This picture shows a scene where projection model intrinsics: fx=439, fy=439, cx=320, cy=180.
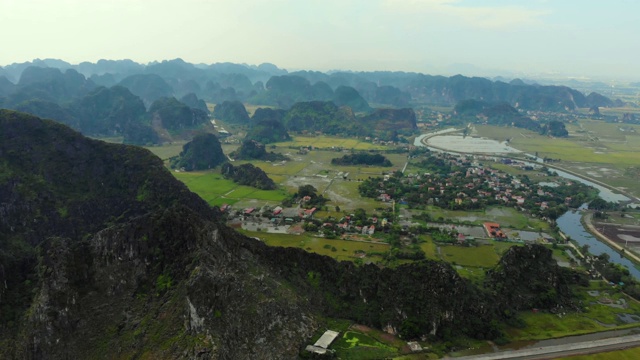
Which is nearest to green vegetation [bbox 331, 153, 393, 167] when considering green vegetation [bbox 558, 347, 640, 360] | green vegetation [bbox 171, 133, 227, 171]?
green vegetation [bbox 171, 133, 227, 171]

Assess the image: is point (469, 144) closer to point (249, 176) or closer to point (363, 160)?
point (363, 160)

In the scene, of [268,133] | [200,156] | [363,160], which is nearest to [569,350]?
[363,160]

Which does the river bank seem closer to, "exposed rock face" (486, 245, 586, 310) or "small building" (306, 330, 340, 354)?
"exposed rock face" (486, 245, 586, 310)

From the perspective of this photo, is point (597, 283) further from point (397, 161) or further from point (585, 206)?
point (397, 161)

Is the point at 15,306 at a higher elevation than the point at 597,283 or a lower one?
higher

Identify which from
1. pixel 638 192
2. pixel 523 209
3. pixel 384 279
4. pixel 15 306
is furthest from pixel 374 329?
pixel 638 192
